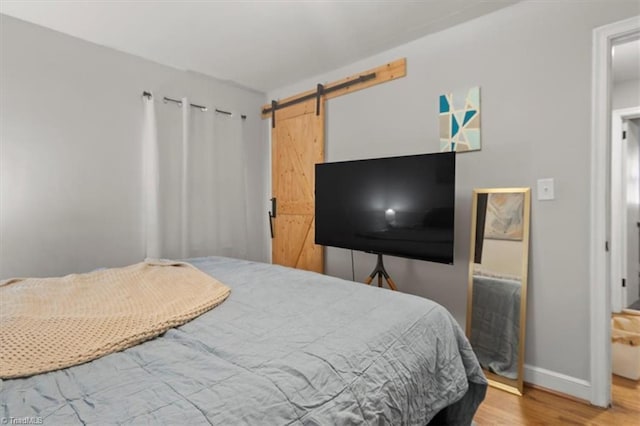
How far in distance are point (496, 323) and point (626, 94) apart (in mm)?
3074

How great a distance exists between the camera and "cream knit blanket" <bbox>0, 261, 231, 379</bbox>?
96 centimetres

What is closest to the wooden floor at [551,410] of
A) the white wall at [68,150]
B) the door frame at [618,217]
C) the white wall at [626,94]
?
the door frame at [618,217]

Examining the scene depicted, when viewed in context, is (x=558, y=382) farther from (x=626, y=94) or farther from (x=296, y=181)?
(x=626, y=94)

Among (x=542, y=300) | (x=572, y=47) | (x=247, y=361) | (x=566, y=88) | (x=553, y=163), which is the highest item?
(x=572, y=47)

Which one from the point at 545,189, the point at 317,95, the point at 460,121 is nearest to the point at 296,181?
the point at 317,95

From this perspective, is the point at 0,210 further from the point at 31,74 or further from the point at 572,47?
the point at 572,47

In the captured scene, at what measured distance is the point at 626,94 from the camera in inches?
134

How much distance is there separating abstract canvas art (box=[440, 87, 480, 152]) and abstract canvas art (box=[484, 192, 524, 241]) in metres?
0.42

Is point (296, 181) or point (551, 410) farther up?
point (296, 181)

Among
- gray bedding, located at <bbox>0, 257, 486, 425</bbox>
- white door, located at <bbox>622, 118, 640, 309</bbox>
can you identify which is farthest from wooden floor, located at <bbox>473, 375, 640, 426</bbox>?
white door, located at <bbox>622, 118, 640, 309</bbox>

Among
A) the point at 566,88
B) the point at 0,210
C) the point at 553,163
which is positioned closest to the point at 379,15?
the point at 566,88

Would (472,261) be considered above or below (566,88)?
below

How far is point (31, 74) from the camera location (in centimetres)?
253

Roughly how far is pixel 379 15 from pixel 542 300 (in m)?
2.32
